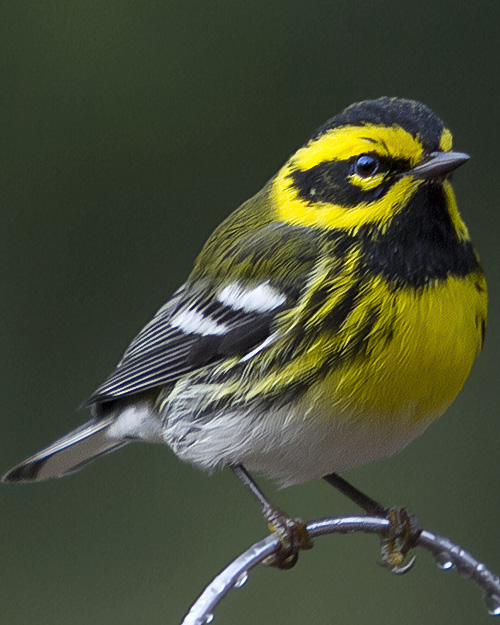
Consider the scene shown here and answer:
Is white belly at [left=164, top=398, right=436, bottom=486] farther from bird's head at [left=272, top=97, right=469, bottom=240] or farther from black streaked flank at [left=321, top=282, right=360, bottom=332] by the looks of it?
bird's head at [left=272, top=97, right=469, bottom=240]

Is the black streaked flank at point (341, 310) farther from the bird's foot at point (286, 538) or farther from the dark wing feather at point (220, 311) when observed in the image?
the bird's foot at point (286, 538)

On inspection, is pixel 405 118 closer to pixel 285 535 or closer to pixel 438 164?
pixel 438 164

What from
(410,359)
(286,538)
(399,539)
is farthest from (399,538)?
(410,359)

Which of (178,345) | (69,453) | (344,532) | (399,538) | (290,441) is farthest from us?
(69,453)

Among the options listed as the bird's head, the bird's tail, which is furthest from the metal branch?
the bird's tail

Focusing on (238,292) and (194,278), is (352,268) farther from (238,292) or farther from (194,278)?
(194,278)

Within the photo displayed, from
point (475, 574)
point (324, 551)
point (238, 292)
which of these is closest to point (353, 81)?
point (324, 551)
